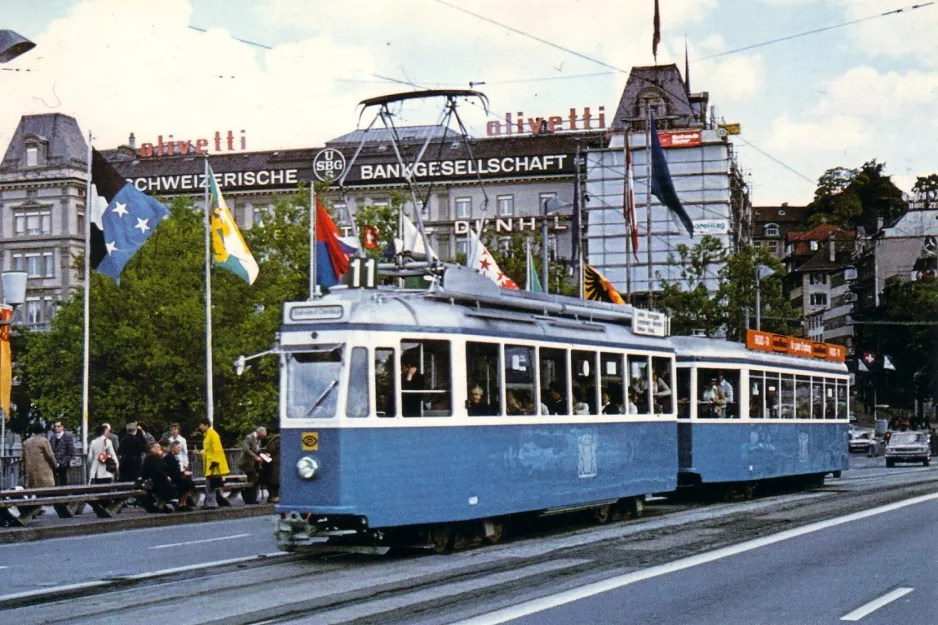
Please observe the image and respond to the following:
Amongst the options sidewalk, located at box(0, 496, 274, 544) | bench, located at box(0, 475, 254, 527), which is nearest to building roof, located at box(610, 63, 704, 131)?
sidewalk, located at box(0, 496, 274, 544)

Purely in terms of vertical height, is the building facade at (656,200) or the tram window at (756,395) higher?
the building facade at (656,200)

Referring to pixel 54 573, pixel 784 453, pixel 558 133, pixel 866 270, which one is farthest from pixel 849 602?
pixel 866 270

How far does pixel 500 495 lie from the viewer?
17.1 metres

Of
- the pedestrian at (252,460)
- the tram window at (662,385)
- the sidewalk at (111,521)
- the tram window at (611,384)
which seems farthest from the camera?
the pedestrian at (252,460)

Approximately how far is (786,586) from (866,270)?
11956 cm

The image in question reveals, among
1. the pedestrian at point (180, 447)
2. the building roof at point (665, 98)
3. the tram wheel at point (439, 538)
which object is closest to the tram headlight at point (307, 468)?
the tram wheel at point (439, 538)

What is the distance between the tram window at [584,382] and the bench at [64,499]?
8441 mm

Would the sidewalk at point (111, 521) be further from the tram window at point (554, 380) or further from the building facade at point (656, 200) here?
the building facade at point (656, 200)

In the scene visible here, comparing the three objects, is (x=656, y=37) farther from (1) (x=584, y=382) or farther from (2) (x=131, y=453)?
(2) (x=131, y=453)

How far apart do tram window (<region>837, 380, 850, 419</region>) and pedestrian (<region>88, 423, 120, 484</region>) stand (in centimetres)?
1492

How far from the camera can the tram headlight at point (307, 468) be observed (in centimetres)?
1521

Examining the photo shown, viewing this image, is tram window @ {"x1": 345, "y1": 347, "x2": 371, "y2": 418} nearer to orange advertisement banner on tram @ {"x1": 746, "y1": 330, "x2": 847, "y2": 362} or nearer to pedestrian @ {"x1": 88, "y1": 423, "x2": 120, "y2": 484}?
pedestrian @ {"x1": 88, "y1": 423, "x2": 120, "y2": 484}

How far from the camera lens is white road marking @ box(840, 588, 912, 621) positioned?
36.5 ft

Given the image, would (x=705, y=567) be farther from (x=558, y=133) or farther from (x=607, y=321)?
(x=558, y=133)
